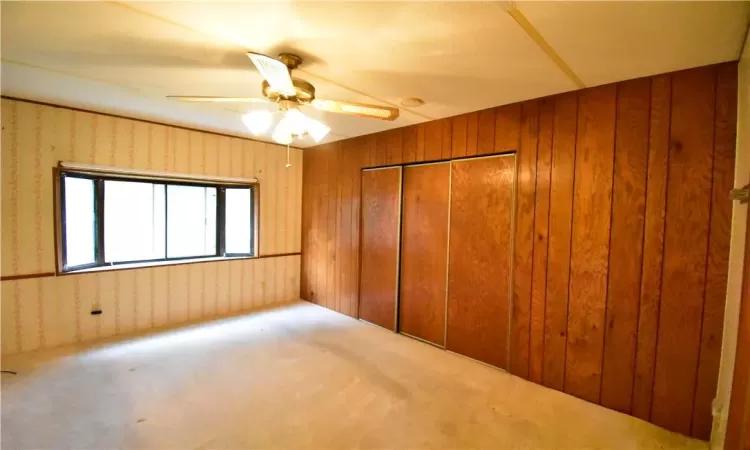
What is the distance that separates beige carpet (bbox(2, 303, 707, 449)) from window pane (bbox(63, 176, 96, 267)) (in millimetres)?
886

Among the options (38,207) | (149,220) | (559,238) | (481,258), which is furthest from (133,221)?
(559,238)

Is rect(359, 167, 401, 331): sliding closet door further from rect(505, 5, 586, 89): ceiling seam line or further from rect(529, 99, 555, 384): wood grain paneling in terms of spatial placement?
rect(505, 5, 586, 89): ceiling seam line

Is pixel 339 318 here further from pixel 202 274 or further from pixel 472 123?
pixel 472 123

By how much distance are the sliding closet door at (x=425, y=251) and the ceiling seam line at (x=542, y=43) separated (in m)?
1.24

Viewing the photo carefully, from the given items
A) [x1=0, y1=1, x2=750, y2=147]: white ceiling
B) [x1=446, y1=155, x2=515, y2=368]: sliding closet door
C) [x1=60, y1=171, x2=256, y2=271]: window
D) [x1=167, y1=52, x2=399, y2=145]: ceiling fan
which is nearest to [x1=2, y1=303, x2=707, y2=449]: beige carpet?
[x1=446, y1=155, x2=515, y2=368]: sliding closet door

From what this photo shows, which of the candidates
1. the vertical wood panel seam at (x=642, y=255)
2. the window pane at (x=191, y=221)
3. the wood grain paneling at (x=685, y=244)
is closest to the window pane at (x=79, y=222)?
the window pane at (x=191, y=221)

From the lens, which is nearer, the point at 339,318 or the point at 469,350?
the point at 469,350

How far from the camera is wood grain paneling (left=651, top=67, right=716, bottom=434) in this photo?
1961 mm

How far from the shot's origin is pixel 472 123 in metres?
2.96

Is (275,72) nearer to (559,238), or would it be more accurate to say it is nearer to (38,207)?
→ (559,238)

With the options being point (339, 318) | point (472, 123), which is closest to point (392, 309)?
point (339, 318)

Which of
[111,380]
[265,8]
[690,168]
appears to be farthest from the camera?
[111,380]

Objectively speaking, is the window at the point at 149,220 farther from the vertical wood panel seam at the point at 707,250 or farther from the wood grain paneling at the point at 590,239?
the vertical wood panel seam at the point at 707,250

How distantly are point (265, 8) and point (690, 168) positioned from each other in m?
2.50
